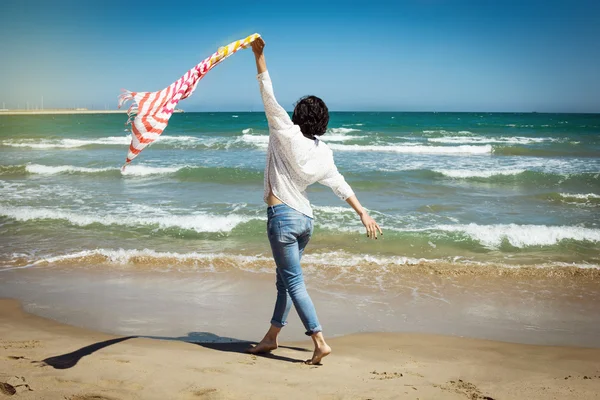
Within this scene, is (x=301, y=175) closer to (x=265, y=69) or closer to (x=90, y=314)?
(x=265, y=69)

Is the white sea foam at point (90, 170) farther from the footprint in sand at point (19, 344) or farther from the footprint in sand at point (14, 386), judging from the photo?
the footprint in sand at point (14, 386)

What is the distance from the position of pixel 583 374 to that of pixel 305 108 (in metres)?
2.84

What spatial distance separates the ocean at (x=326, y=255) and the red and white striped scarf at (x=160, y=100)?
6.77 ft

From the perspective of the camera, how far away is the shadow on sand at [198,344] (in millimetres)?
3330

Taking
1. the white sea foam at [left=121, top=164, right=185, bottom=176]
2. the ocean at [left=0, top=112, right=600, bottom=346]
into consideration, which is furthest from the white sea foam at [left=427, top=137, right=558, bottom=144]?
the white sea foam at [left=121, top=164, right=185, bottom=176]

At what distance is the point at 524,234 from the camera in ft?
26.2

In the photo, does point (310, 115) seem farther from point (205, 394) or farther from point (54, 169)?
point (54, 169)

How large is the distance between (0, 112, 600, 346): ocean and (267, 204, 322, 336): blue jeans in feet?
3.93

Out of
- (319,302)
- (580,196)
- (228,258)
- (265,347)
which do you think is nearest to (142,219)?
(228,258)

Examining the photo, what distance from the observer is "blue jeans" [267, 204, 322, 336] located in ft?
9.98

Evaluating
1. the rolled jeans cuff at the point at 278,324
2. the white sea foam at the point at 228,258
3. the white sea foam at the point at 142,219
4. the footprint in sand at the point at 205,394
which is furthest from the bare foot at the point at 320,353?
the white sea foam at the point at 142,219

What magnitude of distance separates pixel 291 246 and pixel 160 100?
1.25 m

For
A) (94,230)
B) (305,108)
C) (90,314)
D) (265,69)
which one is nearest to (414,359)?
(305,108)

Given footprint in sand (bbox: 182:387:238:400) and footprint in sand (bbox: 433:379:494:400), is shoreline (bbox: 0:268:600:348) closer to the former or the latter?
footprint in sand (bbox: 433:379:494:400)
